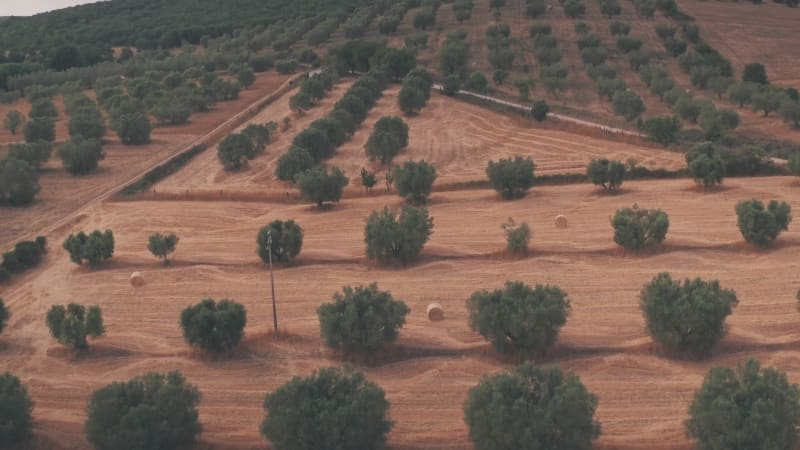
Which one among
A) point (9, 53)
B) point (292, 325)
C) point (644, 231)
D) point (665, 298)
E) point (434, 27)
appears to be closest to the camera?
point (665, 298)

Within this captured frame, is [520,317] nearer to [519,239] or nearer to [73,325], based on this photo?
[519,239]

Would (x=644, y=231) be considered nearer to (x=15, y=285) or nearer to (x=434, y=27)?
(x=15, y=285)

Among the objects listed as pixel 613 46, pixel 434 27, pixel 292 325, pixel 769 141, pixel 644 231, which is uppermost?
pixel 434 27

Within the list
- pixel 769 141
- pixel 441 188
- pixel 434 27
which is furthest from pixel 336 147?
pixel 434 27

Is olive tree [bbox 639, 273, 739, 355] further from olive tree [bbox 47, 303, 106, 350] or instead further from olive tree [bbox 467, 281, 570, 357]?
olive tree [bbox 47, 303, 106, 350]

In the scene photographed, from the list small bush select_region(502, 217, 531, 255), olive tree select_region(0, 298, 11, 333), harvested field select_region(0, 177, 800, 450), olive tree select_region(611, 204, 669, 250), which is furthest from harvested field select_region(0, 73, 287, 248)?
olive tree select_region(611, 204, 669, 250)

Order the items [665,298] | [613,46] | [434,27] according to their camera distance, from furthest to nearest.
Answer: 1. [434,27]
2. [613,46]
3. [665,298]
